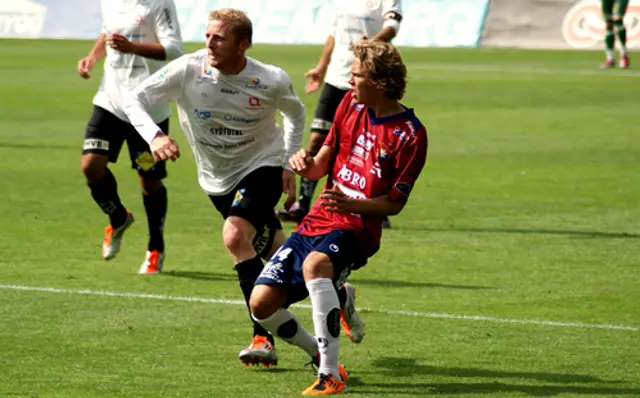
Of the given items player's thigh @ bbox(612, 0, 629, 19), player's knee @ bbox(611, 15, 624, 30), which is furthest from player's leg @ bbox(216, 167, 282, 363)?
player's thigh @ bbox(612, 0, 629, 19)

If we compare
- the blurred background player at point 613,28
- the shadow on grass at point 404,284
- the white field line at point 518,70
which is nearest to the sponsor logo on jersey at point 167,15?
the shadow on grass at point 404,284

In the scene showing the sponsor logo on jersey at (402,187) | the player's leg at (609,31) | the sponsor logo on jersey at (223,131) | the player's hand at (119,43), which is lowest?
the player's leg at (609,31)

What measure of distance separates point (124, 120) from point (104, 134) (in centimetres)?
19

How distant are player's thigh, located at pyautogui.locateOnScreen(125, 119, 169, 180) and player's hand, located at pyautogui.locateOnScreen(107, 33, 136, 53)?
3.29 ft

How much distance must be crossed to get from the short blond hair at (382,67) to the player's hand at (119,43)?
3.30 meters

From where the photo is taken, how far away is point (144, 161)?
11.3 meters

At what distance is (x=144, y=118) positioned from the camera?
812 cm

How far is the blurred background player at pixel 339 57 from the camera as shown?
13.6 metres

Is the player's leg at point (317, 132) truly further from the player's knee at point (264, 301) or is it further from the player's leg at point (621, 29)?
the player's leg at point (621, 29)

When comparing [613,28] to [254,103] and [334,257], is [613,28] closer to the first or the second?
[254,103]

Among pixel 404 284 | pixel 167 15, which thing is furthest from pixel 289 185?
pixel 167 15

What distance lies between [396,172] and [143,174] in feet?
14.5

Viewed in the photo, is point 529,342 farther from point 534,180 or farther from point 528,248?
point 534,180

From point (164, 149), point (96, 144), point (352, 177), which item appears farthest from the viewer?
point (96, 144)
